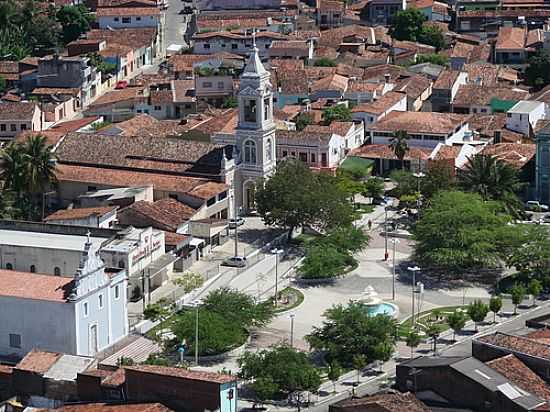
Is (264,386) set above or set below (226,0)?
below

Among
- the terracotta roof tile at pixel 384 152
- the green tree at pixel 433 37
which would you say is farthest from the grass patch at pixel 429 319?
the green tree at pixel 433 37

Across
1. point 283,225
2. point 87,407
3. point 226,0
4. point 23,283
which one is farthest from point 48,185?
point 226,0

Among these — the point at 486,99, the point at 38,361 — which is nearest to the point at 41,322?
the point at 38,361

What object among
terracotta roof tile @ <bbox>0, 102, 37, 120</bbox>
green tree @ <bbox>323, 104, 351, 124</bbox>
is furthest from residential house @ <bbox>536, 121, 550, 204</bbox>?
terracotta roof tile @ <bbox>0, 102, 37, 120</bbox>

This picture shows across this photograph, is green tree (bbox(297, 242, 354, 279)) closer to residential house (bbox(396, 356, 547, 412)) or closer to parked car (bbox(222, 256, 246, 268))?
parked car (bbox(222, 256, 246, 268))

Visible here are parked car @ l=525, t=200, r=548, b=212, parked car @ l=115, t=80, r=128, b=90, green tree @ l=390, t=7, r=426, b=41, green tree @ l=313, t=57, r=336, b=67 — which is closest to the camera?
parked car @ l=525, t=200, r=548, b=212

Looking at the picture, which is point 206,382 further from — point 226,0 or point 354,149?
point 226,0

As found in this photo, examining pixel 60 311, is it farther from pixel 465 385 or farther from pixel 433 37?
pixel 433 37
